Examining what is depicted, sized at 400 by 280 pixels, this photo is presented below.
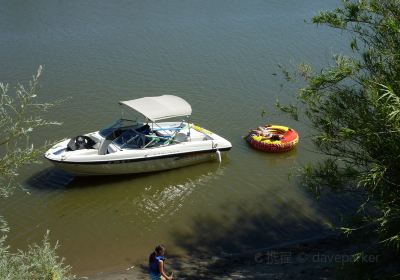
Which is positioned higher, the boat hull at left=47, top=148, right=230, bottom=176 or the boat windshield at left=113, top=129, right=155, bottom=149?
the boat windshield at left=113, top=129, right=155, bottom=149

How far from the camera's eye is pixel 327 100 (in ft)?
35.1

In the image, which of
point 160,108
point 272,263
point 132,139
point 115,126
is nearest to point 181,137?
point 160,108

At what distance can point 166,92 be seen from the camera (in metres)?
22.3

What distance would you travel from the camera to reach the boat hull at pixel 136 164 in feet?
50.3

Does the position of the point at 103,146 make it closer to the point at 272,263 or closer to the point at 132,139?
the point at 132,139

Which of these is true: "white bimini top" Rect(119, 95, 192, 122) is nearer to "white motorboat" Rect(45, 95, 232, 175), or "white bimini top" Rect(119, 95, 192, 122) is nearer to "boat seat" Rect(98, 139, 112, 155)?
"white motorboat" Rect(45, 95, 232, 175)

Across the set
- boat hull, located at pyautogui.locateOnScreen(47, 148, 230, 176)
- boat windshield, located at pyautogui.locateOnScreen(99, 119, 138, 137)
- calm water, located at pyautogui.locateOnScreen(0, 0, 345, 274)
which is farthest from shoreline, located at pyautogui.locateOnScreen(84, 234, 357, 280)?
boat windshield, located at pyautogui.locateOnScreen(99, 119, 138, 137)

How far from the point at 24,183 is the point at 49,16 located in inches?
880

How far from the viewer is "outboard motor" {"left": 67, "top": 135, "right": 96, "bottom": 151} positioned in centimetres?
1552

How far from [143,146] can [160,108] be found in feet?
4.49

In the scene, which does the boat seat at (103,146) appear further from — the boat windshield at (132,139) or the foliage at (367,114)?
the foliage at (367,114)

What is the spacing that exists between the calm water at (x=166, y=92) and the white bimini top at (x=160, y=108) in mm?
1998

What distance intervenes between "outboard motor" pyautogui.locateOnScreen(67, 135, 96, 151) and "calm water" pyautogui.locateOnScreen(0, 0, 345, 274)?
1114 mm

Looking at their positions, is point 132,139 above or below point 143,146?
above
